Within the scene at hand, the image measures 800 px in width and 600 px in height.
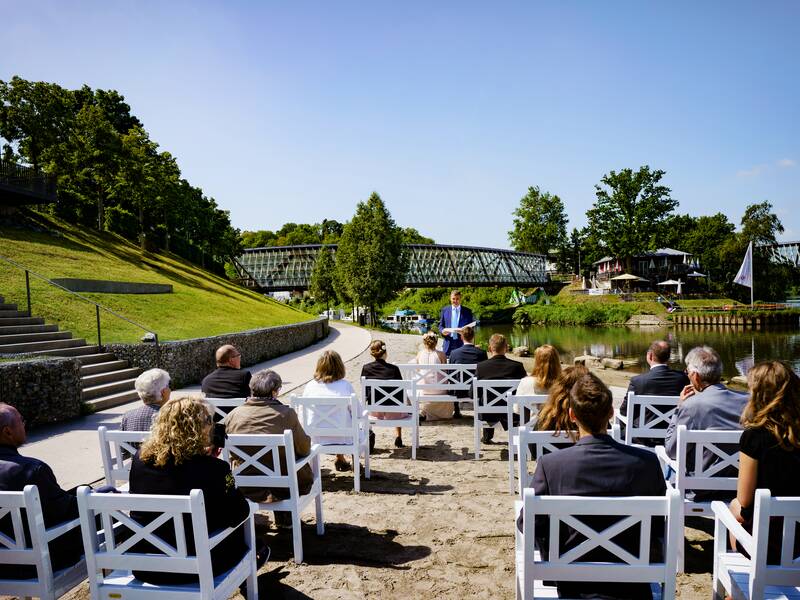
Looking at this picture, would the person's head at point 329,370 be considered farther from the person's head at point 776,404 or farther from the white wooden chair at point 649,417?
the person's head at point 776,404

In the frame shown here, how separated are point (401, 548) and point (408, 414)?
10.1 feet

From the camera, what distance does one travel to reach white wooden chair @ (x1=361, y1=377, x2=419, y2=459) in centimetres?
642

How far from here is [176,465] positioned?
277 centimetres

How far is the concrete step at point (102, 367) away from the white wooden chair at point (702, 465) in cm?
1177

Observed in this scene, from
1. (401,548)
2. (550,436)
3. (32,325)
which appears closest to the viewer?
(550,436)

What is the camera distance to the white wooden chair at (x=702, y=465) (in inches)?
139

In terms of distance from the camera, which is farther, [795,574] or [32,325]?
[32,325]

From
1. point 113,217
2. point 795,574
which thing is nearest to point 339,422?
point 795,574

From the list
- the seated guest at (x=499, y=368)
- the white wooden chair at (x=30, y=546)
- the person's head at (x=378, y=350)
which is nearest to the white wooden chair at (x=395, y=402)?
the person's head at (x=378, y=350)

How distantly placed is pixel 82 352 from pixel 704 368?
13207mm

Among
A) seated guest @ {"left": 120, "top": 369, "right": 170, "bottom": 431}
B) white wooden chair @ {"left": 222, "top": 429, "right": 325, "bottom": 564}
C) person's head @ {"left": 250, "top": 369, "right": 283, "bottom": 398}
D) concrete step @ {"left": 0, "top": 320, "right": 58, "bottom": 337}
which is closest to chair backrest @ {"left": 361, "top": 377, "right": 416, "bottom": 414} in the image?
person's head @ {"left": 250, "top": 369, "right": 283, "bottom": 398}

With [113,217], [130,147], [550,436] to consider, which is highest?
[130,147]

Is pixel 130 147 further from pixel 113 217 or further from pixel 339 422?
pixel 339 422

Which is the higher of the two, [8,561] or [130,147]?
[130,147]
